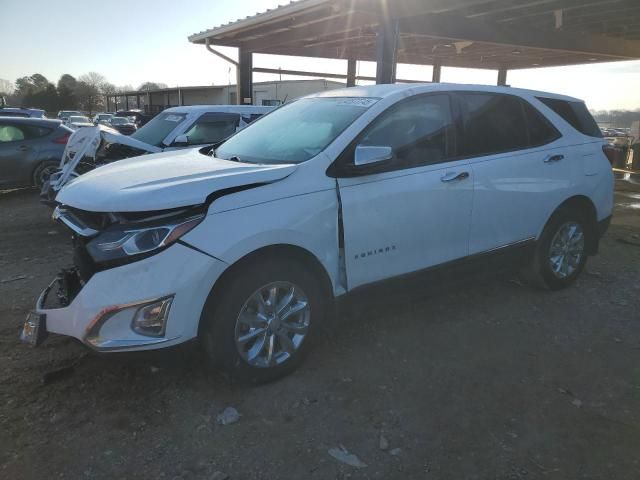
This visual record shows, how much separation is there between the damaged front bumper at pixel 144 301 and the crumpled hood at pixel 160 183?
0.30 meters

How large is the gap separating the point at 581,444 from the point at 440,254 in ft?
5.10

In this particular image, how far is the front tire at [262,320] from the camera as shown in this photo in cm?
290

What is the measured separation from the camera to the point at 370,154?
10.7 ft

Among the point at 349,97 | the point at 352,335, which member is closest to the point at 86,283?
the point at 352,335

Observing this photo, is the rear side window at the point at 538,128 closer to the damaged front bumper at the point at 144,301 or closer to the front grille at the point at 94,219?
the damaged front bumper at the point at 144,301

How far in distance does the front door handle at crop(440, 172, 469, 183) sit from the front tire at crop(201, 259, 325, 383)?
4.16 ft

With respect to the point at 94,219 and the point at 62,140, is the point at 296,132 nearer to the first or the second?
the point at 94,219

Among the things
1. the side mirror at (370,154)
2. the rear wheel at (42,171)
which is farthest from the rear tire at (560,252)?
the rear wheel at (42,171)

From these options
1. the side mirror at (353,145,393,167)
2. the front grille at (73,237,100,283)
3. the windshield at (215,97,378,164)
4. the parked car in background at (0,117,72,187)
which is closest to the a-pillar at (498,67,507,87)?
the parked car in background at (0,117,72,187)

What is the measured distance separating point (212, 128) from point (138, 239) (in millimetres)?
5644

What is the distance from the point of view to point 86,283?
2.78 m

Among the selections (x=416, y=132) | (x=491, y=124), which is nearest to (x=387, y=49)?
(x=491, y=124)

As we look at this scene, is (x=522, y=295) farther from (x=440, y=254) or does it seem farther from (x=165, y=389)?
(x=165, y=389)

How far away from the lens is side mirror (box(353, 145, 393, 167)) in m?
3.25
